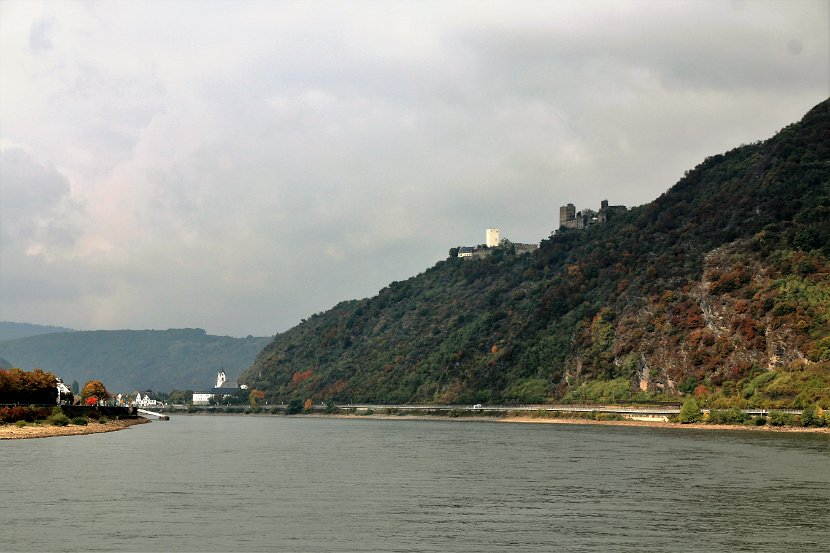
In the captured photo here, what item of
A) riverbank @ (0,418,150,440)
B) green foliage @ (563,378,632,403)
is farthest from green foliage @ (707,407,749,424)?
riverbank @ (0,418,150,440)

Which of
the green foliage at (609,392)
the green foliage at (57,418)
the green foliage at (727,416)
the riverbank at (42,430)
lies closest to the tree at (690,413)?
the green foliage at (727,416)

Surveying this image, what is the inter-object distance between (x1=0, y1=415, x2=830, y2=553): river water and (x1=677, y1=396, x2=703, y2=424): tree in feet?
171

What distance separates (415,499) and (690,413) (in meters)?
107

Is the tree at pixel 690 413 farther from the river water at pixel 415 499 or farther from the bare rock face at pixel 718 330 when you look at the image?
the river water at pixel 415 499

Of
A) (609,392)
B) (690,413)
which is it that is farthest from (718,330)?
(609,392)

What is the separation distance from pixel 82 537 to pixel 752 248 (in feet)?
551

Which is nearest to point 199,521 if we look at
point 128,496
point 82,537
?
point 82,537

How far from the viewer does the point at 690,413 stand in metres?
159

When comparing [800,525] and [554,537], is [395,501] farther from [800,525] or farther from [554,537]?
[800,525]

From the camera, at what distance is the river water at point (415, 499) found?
45.8 metres

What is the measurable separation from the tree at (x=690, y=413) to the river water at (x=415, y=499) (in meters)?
52.1

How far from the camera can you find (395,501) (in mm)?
60000

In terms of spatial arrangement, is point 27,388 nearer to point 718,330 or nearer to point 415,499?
point 415,499

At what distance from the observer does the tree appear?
158 meters
